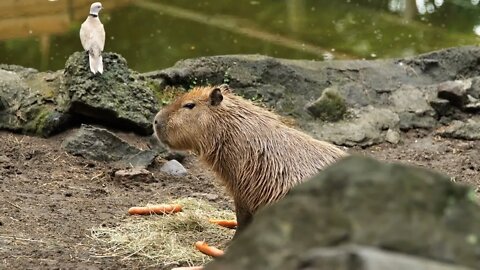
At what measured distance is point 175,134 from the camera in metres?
4.80

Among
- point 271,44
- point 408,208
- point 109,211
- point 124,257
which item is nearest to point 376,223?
point 408,208

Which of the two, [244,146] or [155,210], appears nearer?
[244,146]

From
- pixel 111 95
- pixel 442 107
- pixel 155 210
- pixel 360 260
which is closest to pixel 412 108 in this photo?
pixel 442 107

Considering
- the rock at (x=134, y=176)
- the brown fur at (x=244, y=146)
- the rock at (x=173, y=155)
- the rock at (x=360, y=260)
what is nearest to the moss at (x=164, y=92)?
the rock at (x=173, y=155)

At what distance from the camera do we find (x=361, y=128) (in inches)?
285

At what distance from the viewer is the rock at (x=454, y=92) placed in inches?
295

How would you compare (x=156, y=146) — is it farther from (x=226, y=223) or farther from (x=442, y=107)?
(x=442, y=107)

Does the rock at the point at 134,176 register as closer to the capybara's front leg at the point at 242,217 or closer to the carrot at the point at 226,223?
the carrot at the point at 226,223

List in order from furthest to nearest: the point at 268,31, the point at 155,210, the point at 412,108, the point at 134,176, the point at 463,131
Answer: the point at 268,31 → the point at 412,108 → the point at 463,131 → the point at 134,176 → the point at 155,210

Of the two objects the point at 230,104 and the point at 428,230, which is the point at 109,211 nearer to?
the point at 230,104

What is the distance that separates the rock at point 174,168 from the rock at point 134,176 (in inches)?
9.6

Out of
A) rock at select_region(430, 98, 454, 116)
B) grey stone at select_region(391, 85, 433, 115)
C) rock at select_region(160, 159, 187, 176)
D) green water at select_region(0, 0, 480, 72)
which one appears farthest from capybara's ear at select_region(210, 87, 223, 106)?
green water at select_region(0, 0, 480, 72)

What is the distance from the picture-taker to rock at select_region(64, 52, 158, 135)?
6.46 meters

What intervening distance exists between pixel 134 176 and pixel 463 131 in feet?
9.63
